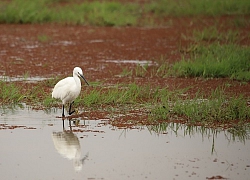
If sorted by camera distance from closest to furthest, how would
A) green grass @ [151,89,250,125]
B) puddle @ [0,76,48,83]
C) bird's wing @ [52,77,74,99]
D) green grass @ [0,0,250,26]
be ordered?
green grass @ [151,89,250,125] < bird's wing @ [52,77,74,99] < puddle @ [0,76,48,83] < green grass @ [0,0,250,26]

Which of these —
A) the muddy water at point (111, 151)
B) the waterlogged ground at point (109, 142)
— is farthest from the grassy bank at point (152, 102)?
the muddy water at point (111, 151)

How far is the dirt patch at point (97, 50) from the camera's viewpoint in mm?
12570

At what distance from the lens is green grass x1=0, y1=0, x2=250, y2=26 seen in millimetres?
19812

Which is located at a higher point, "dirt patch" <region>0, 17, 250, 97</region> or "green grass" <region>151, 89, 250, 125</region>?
"dirt patch" <region>0, 17, 250, 97</region>

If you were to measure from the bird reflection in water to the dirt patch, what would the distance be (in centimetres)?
327

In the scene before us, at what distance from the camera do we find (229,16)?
826 inches

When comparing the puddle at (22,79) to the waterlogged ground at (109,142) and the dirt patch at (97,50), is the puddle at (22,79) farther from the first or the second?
the dirt patch at (97,50)

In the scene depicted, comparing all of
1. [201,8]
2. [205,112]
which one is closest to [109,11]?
[201,8]

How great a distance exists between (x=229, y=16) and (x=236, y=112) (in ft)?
38.7

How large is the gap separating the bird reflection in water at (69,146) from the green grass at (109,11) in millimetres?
10948

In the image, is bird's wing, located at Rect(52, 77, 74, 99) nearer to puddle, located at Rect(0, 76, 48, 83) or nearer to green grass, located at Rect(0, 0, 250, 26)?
puddle, located at Rect(0, 76, 48, 83)

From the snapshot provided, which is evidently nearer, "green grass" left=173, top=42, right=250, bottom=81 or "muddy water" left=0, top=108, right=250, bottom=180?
"muddy water" left=0, top=108, right=250, bottom=180

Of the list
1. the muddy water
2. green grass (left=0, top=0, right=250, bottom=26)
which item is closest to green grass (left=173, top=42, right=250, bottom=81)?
the muddy water

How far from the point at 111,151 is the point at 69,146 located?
1.90 ft
